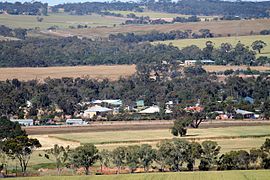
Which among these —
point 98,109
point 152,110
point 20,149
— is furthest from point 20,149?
point 152,110

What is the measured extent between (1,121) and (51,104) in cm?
2934

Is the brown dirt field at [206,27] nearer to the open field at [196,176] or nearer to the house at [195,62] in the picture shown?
the house at [195,62]

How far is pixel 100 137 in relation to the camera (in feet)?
215

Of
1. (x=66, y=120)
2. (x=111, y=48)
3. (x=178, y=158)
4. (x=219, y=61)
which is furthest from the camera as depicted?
(x=111, y=48)

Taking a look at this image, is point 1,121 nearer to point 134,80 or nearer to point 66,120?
point 66,120

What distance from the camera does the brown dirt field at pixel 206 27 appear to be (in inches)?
6978

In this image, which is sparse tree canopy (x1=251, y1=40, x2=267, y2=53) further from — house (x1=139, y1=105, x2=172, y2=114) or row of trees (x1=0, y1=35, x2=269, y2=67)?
house (x1=139, y1=105, x2=172, y2=114)

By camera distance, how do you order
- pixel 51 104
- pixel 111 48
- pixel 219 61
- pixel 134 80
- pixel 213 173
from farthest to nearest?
pixel 111 48 < pixel 219 61 < pixel 134 80 < pixel 51 104 < pixel 213 173

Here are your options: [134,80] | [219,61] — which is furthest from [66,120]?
[219,61]

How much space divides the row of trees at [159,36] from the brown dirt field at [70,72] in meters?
41.9

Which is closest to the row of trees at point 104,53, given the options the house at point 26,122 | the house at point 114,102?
the house at point 114,102

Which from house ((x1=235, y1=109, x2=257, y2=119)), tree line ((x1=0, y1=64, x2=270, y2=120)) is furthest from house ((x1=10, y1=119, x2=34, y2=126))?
house ((x1=235, y1=109, x2=257, y2=119))

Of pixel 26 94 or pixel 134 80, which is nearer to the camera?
pixel 26 94

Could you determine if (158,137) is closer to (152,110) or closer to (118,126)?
(118,126)
